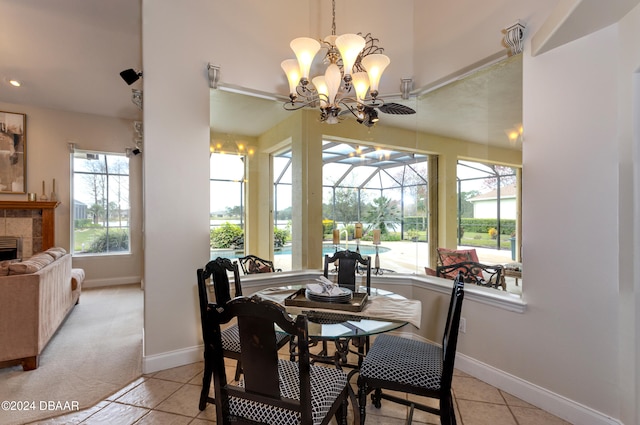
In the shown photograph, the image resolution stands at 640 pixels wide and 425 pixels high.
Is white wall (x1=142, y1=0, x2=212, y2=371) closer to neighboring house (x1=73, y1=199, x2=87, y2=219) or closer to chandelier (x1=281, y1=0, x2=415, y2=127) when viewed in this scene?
chandelier (x1=281, y1=0, x2=415, y2=127)

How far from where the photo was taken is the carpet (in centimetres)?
222

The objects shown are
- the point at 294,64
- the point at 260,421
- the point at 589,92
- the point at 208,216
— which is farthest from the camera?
the point at 208,216

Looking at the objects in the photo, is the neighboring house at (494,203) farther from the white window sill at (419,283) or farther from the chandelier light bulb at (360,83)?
the chandelier light bulb at (360,83)

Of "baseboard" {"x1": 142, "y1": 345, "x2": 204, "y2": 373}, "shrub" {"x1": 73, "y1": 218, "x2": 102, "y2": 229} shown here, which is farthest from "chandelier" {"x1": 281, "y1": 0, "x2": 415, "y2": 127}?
"shrub" {"x1": 73, "y1": 218, "x2": 102, "y2": 229}

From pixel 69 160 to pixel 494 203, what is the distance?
6.91m

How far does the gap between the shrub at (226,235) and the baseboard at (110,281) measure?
394cm

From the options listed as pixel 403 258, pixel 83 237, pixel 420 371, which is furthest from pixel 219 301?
pixel 83 237

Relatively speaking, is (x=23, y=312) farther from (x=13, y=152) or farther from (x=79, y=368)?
(x=13, y=152)

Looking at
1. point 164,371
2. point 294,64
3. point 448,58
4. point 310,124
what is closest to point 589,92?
point 448,58

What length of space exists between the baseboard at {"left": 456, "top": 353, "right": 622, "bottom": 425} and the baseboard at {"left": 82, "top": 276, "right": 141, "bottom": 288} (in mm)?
6090

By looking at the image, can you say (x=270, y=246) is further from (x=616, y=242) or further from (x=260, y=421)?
(x=616, y=242)

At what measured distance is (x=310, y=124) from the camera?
3787 millimetres

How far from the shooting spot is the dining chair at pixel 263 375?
1.18m

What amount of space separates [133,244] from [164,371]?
436 cm
